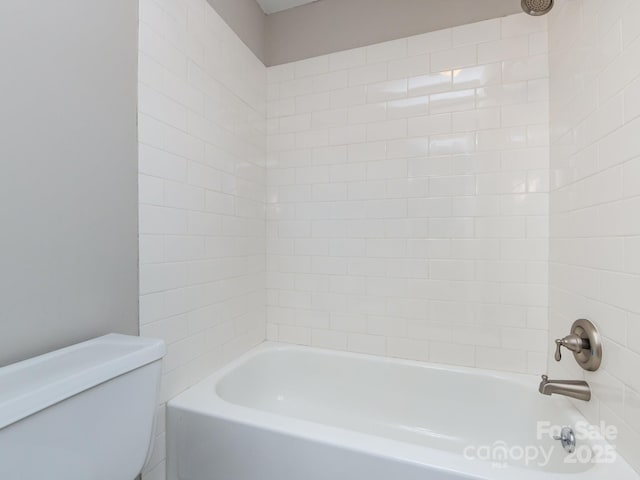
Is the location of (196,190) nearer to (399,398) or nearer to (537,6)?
(399,398)

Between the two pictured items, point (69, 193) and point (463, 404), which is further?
point (463, 404)

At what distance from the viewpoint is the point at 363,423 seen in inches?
67.7

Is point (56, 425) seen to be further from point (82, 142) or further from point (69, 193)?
point (82, 142)

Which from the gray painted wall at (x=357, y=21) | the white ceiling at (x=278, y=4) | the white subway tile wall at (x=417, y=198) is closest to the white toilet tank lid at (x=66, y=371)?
the white subway tile wall at (x=417, y=198)

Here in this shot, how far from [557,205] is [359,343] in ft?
4.00

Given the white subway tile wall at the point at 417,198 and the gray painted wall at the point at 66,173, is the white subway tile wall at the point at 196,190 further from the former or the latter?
the white subway tile wall at the point at 417,198

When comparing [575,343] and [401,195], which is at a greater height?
[401,195]

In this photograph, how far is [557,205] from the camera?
1423 millimetres

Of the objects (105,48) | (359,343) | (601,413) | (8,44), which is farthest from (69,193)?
(601,413)

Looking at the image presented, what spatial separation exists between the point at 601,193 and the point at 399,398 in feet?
4.32

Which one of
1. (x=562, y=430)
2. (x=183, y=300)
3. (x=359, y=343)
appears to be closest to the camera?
(x=562, y=430)

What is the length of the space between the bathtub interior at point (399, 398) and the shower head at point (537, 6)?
1628 millimetres

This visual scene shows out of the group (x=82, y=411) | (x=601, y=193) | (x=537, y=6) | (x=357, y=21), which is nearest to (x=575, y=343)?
(x=601, y=193)

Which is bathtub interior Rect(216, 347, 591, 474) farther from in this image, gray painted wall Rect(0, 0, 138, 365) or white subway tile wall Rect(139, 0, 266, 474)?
gray painted wall Rect(0, 0, 138, 365)
